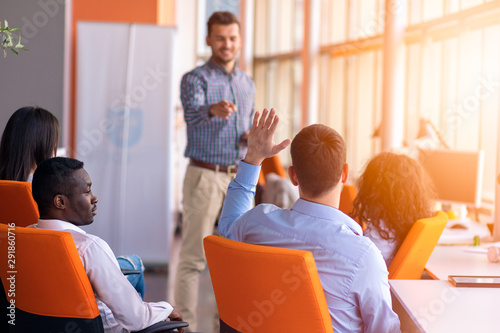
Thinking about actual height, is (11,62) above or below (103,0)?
below

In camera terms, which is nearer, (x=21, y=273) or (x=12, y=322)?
(x=21, y=273)

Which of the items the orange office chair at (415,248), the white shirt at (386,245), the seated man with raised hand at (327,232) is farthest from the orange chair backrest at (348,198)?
the seated man with raised hand at (327,232)

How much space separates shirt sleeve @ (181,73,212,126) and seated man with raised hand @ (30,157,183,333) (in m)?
1.48

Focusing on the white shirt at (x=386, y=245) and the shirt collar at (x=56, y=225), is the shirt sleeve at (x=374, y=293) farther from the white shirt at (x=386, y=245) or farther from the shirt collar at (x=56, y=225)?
the shirt collar at (x=56, y=225)

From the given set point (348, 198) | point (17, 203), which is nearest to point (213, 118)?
point (348, 198)

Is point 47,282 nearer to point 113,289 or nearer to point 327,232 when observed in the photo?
point 113,289

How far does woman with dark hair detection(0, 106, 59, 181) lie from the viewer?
2.69 meters

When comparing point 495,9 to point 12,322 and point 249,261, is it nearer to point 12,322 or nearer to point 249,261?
point 249,261

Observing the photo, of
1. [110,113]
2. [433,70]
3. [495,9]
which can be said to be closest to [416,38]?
[433,70]

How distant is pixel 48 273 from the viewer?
67.3 inches

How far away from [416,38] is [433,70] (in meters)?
0.48

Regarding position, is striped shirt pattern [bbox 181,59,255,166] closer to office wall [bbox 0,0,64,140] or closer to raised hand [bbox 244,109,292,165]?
raised hand [bbox 244,109,292,165]

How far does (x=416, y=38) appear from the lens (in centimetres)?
584

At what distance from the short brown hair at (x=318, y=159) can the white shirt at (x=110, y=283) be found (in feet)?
2.28
